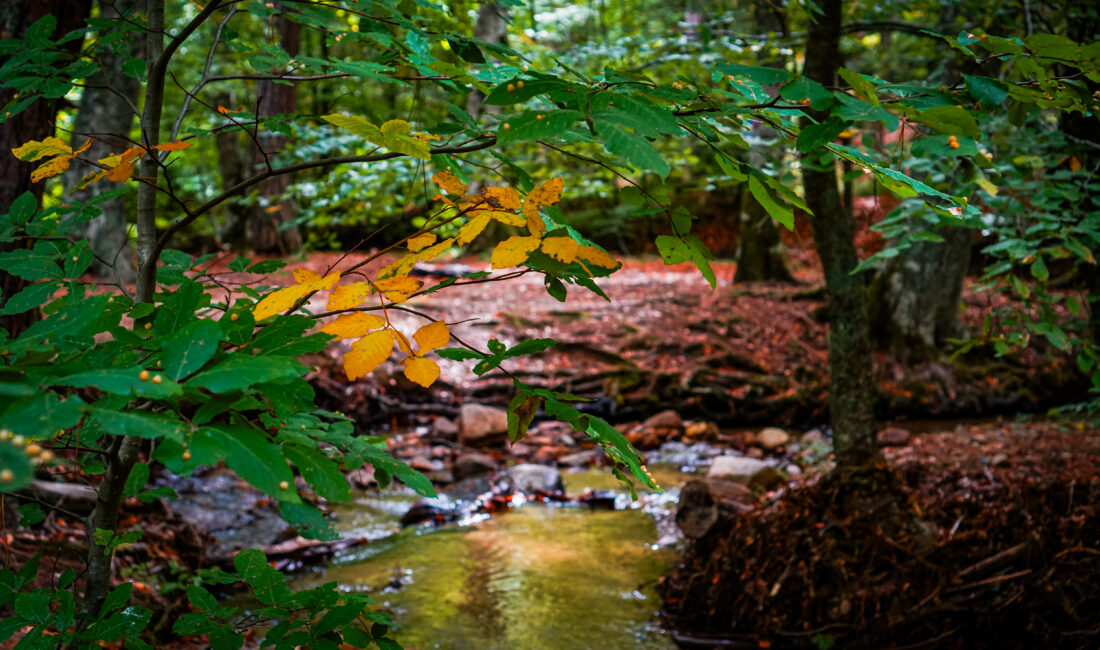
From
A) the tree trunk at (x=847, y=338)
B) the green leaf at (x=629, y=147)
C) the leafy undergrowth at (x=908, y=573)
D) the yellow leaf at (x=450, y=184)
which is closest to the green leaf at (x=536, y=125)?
the green leaf at (x=629, y=147)

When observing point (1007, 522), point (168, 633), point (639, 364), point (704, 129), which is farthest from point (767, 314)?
point (704, 129)

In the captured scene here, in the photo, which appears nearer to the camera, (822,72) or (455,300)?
(822,72)

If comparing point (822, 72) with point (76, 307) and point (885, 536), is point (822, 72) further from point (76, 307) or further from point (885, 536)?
point (76, 307)

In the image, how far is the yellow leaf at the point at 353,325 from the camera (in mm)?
1057

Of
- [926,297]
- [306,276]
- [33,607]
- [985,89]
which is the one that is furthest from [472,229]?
[926,297]

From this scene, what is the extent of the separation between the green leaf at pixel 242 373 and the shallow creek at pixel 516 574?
119 inches

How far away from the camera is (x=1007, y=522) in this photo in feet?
11.0

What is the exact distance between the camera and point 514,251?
3.52 feet

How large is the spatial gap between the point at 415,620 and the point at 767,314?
783 centimetres

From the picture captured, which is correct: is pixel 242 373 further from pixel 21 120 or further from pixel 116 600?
pixel 21 120

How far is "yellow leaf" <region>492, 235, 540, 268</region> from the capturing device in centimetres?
106

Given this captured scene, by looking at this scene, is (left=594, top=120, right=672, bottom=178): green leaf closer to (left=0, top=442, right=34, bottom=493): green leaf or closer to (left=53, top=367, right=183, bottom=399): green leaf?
(left=53, top=367, right=183, bottom=399): green leaf

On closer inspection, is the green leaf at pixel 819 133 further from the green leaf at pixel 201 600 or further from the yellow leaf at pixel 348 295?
the green leaf at pixel 201 600

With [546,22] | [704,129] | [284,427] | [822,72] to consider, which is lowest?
[284,427]
